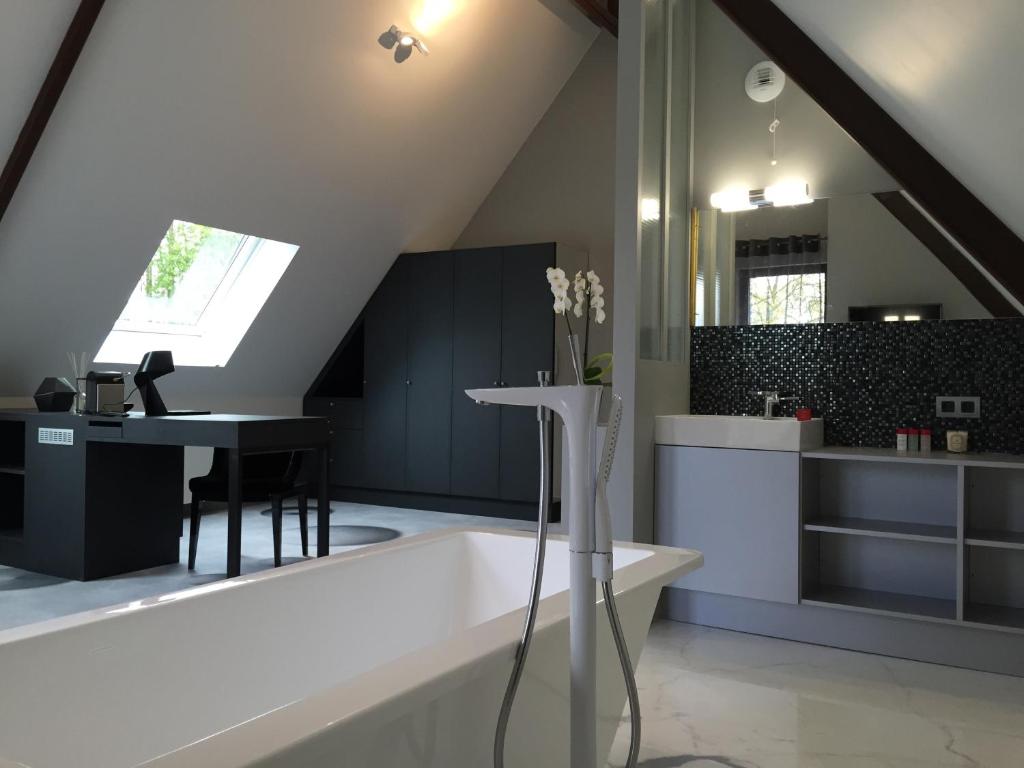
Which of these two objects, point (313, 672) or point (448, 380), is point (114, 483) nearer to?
point (448, 380)

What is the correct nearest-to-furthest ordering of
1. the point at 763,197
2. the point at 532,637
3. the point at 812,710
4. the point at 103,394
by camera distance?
the point at 532,637 < the point at 812,710 < the point at 763,197 < the point at 103,394

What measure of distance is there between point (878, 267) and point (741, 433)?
0.96 m

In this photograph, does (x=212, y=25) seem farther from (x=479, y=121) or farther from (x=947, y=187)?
(x=947, y=187)

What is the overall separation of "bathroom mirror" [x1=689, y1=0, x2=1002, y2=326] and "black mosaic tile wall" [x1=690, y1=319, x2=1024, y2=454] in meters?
0.07

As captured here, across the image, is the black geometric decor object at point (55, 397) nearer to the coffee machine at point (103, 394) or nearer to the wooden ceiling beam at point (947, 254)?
the coffee machine at point (103, 394)

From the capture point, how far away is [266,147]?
5023 mm

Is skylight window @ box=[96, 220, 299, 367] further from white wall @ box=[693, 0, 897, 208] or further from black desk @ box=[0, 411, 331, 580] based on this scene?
white wall @ box=[693, 0, 897, 208]

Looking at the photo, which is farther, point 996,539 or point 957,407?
point 957,407

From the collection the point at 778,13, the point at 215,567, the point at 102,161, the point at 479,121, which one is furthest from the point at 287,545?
the point at 778,13

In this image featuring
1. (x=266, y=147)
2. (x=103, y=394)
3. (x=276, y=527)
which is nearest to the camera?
(x=103, y=394)

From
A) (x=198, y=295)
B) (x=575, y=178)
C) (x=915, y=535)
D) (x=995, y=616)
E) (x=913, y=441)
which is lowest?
(x=995, y=616)

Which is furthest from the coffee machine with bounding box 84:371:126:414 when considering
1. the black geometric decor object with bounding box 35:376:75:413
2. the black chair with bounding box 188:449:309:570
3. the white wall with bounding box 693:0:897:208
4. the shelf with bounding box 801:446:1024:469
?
the shelf with bounding box 801:446:1024:469

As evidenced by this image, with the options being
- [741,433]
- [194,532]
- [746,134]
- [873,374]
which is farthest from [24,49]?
[873,374]

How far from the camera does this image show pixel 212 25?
4.21 metres
